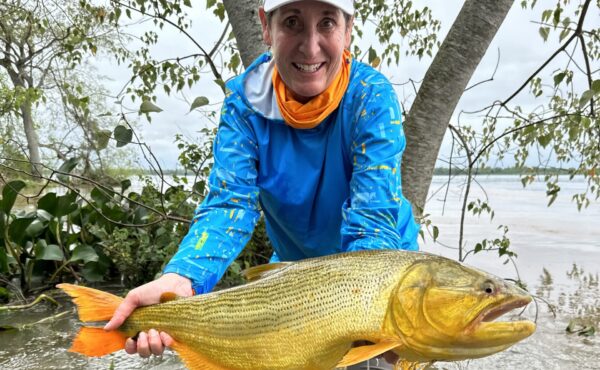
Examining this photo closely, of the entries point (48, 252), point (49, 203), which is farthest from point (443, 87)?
point (49, 203)

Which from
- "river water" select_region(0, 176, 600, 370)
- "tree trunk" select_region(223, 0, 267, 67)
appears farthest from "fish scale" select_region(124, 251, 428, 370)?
"tree trunk" select_region(223, 0, 267, 67)

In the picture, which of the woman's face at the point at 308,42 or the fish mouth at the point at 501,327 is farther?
→ the woman's face at the point at 308,42

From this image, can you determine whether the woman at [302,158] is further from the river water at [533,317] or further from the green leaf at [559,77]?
the green leaf at [559,77]

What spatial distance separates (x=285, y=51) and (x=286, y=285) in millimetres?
1159

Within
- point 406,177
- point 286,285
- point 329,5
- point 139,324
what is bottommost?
point 139,324

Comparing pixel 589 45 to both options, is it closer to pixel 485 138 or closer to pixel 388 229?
pixel 485 138

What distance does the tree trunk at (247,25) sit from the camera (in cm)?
443

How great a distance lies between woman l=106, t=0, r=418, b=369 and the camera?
245 centimetres

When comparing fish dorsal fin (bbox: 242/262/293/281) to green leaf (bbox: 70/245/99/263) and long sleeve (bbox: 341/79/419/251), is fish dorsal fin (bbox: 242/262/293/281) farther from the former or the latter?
green leaf (bbox: 70/245/99/263)

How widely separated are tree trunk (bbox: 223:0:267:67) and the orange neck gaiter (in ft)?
6.27

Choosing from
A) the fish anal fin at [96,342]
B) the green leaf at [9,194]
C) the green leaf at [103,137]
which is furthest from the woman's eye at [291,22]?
the green leaf at [9,194]

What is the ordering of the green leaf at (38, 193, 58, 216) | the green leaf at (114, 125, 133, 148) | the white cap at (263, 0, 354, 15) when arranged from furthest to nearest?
the green leaf at (38, 193, 58, 216), the green leaf at (114, 125, 133, 148), the white cap at (263, 0, 354, 15)

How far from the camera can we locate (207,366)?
7.34 feet

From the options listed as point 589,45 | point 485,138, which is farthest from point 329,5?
point 589,45
